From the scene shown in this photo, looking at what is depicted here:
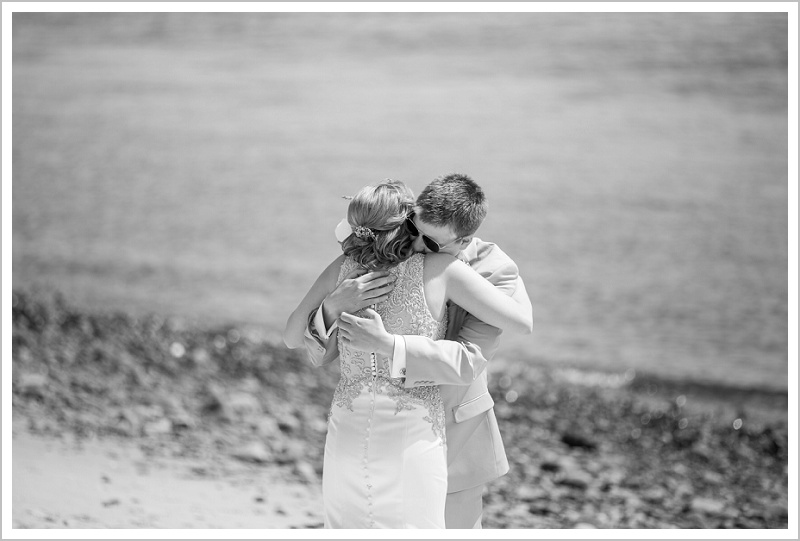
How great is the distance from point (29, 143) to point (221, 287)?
5376 mm

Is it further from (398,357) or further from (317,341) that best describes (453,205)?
(317,341)

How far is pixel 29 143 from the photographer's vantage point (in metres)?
14.1

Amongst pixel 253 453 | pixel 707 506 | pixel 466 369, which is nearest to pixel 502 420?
pixel 707 506

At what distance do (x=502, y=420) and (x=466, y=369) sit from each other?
13.2 ft

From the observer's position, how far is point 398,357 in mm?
2621

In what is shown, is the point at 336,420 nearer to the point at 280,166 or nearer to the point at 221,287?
the point at 221,287

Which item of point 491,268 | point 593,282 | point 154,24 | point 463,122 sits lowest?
point 593,282

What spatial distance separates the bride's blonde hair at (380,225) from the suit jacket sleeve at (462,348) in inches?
9.8

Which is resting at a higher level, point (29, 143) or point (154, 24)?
point (154, 24)

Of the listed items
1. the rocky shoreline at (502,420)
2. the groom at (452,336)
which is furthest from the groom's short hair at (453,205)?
the rocky shoreline at (502,420)

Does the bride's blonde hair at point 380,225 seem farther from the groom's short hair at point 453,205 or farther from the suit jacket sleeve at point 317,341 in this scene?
the suit jacket sleeve at point 317,341

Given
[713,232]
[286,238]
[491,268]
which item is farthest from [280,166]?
[491,268]

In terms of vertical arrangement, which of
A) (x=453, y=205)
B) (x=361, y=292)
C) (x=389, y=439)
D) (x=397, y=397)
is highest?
(x=453, y=205)

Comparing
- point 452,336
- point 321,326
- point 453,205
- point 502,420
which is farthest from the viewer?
point 502,420
